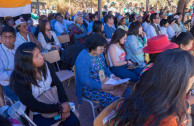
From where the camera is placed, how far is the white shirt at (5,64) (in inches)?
101

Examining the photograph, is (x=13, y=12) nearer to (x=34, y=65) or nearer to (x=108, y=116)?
(x=34, y=65)

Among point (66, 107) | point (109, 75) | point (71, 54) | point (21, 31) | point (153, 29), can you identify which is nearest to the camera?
point (66, 107)

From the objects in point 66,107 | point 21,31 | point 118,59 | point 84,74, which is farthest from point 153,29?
point 66,107

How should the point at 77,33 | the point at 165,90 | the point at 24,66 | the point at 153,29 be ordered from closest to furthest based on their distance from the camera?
1. the point at 165,90
2. the point at 24,66
3. the point at 77,33
4. the point at 153,29

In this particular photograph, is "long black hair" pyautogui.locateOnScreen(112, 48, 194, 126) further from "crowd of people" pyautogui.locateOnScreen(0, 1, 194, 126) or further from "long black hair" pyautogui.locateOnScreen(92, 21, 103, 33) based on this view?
"long black hair" pyautogui.locateOnScreen(92, 21, 103, 33)

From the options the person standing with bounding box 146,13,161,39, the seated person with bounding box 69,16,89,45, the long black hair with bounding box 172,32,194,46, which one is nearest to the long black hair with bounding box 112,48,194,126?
the long black hair with bounding box 172,32,194,46

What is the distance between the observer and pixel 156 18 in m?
5.41

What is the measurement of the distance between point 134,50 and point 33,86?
7.59ft

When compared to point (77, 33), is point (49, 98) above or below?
below

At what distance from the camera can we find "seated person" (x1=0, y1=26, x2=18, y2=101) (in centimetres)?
259

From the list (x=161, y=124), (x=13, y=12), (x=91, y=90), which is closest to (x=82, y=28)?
(x=13, y=12)

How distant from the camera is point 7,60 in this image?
106 inches

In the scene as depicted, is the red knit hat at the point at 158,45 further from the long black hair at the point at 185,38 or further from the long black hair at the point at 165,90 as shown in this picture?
the long black hair at the point at 165,90

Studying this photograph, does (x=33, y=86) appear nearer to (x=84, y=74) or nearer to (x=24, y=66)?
(x=24, y=66)
